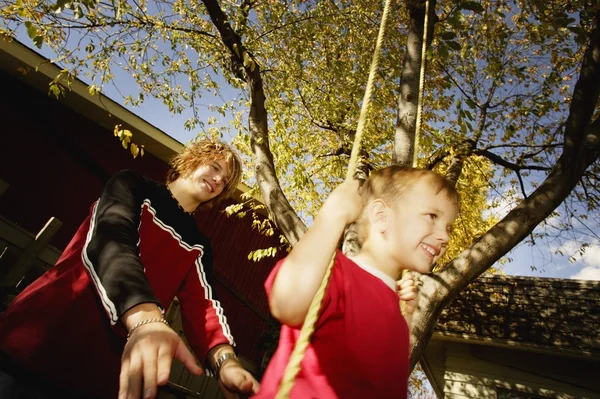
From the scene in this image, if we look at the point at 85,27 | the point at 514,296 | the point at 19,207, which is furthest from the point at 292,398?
the point at 514,296

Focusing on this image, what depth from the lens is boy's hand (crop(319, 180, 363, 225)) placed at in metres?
1.04

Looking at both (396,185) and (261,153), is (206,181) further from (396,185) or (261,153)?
(261,153)

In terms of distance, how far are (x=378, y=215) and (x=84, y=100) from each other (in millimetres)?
7302

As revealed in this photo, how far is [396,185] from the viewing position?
4.45ft

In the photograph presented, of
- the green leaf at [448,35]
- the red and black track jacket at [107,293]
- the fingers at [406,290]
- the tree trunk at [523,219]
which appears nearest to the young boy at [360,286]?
the fingers at [406,290]

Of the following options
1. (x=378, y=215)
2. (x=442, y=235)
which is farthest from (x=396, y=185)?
(x=442, y=235)

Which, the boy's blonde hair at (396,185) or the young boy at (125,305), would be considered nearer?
the young boy at (125,305)

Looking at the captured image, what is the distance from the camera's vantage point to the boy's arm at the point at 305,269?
0.91 m

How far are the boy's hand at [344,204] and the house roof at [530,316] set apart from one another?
717 centimetres

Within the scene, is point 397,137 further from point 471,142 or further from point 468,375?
point 468,375

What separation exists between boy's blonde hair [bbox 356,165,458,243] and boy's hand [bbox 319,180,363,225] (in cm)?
26

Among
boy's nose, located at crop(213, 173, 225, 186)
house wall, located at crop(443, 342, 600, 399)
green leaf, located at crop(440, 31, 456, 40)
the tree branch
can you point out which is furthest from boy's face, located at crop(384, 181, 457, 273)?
house wall, located at crop(443, 342, 600, 399)

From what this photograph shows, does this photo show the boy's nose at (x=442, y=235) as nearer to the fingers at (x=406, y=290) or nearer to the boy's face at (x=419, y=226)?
the boy's face at (x=419, y=226)

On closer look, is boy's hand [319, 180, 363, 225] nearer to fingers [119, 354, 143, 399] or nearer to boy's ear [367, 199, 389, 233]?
boy's ear [367, 199, 389, 233]
